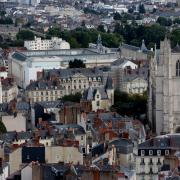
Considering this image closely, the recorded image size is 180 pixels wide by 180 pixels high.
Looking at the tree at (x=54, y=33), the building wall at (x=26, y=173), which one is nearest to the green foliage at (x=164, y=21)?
the tree at (x=54, y=33)

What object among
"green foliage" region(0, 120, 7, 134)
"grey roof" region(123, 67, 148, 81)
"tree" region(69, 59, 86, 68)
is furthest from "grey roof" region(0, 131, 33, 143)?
"tree" region(69, 59, 86, 68)

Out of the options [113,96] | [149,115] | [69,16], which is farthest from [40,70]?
[69,16]

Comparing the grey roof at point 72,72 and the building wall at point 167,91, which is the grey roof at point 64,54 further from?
the building wall at point 167,91

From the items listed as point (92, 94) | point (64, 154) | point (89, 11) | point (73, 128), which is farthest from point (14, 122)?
point (89, 11)

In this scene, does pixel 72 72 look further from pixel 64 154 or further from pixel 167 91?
pixel 64 154

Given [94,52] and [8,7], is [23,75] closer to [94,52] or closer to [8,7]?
[94,52]
